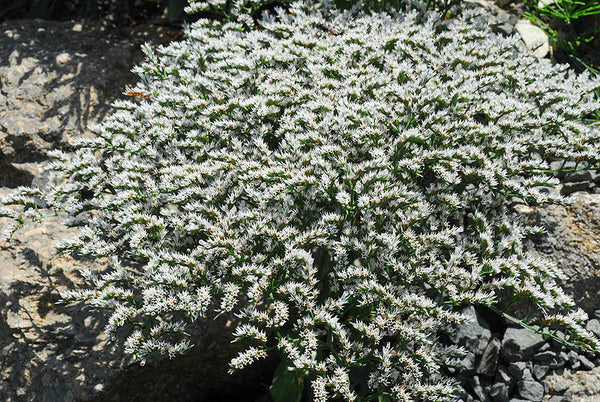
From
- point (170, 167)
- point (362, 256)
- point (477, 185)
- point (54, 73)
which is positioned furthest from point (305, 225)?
point (54, 73)

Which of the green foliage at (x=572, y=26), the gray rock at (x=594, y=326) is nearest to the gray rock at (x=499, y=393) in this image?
the gray rock at (x=594, y=326)

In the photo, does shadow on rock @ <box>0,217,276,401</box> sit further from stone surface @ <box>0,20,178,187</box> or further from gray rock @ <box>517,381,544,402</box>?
gray rock @ <box>517,381,544,402</box>

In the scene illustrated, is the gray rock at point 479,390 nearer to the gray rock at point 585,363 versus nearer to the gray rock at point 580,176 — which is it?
the gray rock at point 585,363

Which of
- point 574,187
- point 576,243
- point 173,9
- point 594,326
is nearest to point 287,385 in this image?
point 594,326

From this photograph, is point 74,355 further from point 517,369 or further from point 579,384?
point 579,384

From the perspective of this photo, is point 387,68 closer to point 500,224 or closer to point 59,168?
point 500,224

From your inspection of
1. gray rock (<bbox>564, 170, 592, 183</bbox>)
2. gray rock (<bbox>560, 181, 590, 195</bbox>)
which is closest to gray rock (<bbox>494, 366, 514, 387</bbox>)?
gray rock (<bbox>560, 181, 590, 195</bbox>)
